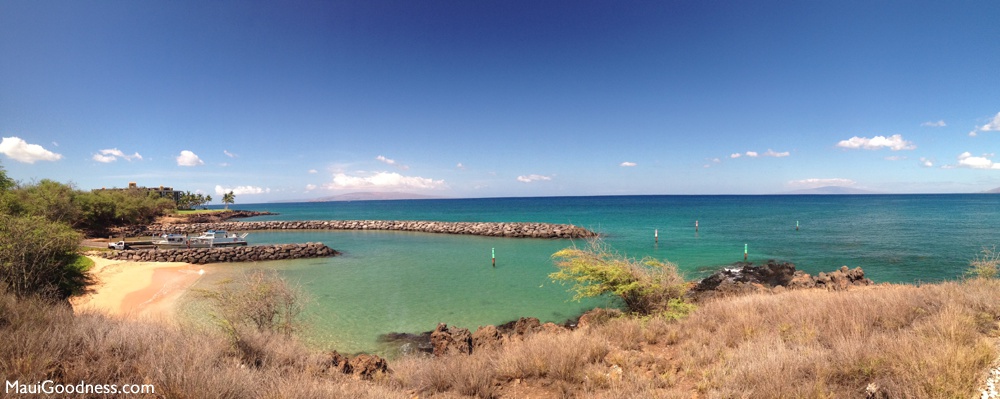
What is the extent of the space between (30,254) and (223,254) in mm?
18680

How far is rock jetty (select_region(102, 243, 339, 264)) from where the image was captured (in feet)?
89.6

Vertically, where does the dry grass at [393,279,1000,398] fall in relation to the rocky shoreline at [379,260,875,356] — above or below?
above

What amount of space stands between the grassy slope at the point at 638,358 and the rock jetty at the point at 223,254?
24.7 meters

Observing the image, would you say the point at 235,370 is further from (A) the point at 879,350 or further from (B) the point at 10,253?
(B) the point at 10,253

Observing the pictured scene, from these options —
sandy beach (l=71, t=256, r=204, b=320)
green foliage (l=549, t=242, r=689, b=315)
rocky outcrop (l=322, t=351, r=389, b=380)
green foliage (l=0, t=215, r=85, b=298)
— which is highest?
green foliage (l=0, t=215, r=85, b=298)

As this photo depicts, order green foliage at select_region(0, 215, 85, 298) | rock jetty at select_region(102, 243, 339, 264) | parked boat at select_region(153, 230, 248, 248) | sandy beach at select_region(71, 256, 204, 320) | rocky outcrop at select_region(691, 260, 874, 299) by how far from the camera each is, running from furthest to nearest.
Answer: parked boat at select_region(153, 230, 248, 248) < rock jetty at select_region(102, 243, 339, 264) < rocky outcrop at select_region(691, 260, 874, 299) < sandy beach at select_region(71, 256, 204, 320) < green foliage at select_region(0, 215, 85, 298)

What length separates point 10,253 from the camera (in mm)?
10594

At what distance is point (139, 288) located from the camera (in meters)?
18.0

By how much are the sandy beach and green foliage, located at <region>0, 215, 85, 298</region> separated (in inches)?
56.7

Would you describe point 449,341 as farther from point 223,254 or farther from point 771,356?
point 223,254

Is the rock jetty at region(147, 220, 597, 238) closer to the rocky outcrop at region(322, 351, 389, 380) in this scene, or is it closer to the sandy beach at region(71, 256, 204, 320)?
the rocky outcrop at region(322, 351, 389, 380)

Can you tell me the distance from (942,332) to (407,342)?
11.4m

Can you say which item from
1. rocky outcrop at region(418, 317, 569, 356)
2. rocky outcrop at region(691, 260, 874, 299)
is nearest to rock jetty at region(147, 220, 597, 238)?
rocky outcrop at region(691, 260, 874, 299)

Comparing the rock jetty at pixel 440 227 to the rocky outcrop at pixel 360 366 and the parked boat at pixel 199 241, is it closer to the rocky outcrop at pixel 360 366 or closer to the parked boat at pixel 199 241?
the parked boat at pixel 199 241
